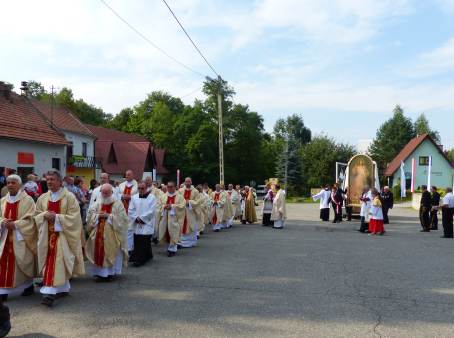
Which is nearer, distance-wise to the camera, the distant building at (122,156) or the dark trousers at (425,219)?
the dark trousers at (425,219)

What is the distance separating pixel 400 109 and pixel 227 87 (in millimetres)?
34099

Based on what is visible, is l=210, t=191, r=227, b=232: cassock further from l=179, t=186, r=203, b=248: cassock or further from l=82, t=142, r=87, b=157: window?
l=82, t=142, r=87, b=157: window

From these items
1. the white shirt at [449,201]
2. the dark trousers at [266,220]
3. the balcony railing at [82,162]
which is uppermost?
the balcony railing at [82,162]

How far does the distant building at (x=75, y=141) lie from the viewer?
33156 mm

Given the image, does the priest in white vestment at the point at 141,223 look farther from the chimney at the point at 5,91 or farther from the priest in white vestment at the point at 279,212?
the chimney at the point at 5,91

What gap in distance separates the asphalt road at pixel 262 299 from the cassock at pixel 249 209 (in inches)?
404

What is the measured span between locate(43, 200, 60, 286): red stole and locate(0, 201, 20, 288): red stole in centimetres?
44

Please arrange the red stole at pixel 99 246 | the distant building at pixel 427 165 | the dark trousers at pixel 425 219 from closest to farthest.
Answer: the red stole at pixel 99 246
the dark trousers at pixel 425 219
the distant building at pixel 427 165

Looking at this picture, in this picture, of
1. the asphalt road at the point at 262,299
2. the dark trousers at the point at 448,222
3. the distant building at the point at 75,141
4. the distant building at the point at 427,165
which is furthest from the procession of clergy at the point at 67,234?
the distant building at the point at 427,165

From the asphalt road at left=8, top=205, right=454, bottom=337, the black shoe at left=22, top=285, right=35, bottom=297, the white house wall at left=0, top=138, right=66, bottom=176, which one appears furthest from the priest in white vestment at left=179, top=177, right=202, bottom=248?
the white house wall at left=0, top=138, right=66, bottom=176

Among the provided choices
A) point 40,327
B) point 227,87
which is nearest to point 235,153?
point 227,87

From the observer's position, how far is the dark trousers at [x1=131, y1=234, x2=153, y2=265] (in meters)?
9.90

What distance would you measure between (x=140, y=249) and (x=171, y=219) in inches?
75.5

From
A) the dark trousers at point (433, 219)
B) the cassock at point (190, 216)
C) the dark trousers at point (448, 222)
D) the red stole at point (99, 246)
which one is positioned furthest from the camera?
the dark trousers at point (433, 219)
